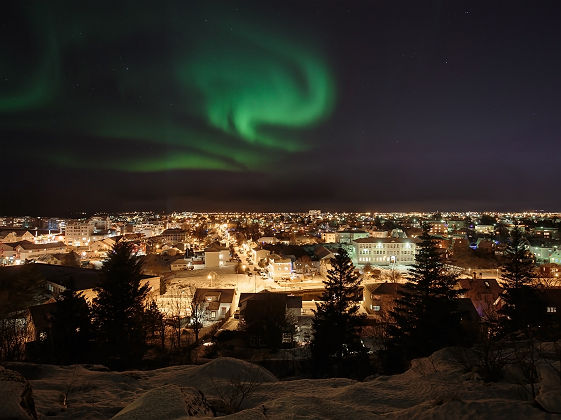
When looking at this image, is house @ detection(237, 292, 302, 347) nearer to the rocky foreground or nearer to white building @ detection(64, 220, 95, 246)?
the rocky foreground

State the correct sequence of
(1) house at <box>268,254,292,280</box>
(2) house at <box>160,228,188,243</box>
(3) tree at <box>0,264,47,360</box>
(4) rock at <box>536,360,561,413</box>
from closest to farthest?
(4) rock at <box>536,360,561,413</box>, (3) tree at <box>0,264,47,360</box>, (1) house at <box>268,254,292,280</box>, (2) house at <box>160,228,188,243</box>

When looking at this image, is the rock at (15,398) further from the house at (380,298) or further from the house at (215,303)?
the house at (380,298)

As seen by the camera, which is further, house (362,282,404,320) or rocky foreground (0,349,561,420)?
house (362,282,404,320)

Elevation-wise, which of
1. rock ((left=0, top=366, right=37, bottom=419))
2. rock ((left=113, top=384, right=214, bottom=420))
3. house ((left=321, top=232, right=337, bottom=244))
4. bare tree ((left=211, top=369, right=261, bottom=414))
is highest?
house ((left=321, top=232, right=337, bottom=244))

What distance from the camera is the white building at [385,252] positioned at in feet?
164

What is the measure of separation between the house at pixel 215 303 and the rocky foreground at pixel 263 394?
15860 mm

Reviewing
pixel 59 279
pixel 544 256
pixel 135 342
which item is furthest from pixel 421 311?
pixel 544 256

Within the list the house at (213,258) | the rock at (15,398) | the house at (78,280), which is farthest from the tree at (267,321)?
the house at (213,258)

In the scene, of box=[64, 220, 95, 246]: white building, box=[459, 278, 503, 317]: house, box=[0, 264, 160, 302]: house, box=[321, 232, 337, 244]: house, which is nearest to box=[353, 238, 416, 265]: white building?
box=[459, 278, 503, 317]: house

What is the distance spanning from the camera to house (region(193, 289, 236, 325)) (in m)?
24.0

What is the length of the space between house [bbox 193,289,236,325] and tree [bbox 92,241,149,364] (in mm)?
8138

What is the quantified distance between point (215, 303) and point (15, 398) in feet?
69.3

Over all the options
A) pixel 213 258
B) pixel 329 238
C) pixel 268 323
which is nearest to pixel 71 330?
pixel 268 323

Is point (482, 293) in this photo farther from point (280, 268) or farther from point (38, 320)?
point (38, 320)
